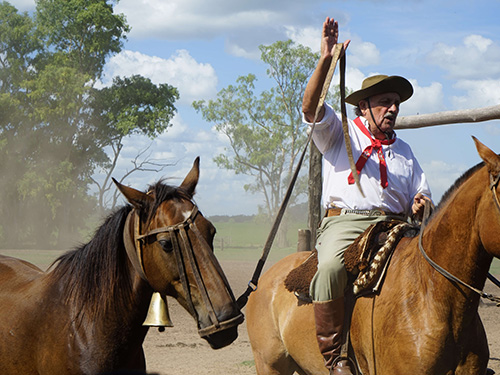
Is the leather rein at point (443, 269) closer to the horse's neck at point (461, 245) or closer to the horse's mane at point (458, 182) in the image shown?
the horse's neck at point (461, 245)

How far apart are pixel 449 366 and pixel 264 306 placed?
1936 millimetres

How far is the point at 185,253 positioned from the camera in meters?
2.95

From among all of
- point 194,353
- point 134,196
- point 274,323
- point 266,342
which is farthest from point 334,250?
point 194,353

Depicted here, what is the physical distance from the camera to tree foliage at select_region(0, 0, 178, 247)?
3300 cm

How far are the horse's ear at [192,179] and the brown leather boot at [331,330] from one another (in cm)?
134

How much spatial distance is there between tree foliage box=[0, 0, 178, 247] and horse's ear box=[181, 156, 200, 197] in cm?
3090

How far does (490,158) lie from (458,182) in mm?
419

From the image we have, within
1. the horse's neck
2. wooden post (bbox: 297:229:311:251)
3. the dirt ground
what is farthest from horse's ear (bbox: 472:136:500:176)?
wooden post (bbox: 297:229:311:251)

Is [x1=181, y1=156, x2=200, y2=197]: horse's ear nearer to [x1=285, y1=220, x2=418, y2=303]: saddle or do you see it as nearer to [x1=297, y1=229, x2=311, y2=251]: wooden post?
[x1=285, y1=220, x2=418, y2=303]: saddle

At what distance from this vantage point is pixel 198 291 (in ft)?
9.53

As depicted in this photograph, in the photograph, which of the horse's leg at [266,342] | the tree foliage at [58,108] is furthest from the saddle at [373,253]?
the tree foliage at [58,108]

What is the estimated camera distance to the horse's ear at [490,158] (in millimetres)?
3314

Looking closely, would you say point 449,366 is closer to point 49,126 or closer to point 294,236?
point 49,126

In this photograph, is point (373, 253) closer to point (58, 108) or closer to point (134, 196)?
point (134, 196)
